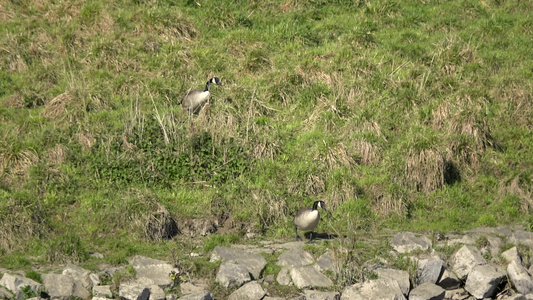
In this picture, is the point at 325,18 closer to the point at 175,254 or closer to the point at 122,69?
the point at 122,69

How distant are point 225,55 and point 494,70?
19.2ft

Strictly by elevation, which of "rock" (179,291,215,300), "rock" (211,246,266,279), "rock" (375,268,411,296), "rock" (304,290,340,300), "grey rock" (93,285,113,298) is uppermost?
"rock" (179,291,215,300)

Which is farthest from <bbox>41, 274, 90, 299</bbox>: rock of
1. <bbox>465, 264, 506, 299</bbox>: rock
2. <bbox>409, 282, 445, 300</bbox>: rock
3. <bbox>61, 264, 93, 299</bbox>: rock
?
<bbox>465, 264, 506, 299</bbox>: rock

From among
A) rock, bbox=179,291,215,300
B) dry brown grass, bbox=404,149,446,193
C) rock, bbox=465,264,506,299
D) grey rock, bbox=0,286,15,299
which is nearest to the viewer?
grey rock, bbox=0,286,15,299

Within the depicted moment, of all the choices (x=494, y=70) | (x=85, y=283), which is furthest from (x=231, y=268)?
(x=494, y=70)

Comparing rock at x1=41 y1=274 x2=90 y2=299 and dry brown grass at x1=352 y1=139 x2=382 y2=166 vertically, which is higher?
dry brown grass at x1=352 y1=139 x2=382 y2=166

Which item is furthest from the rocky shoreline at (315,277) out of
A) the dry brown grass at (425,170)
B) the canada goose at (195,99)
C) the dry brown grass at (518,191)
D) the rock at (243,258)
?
the canada goose at (195,99)

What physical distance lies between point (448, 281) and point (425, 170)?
289 cm

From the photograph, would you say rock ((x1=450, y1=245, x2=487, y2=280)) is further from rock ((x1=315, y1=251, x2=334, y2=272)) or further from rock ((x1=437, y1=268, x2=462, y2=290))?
rock ((x1=315, y1=251, x2=334, y2=272))

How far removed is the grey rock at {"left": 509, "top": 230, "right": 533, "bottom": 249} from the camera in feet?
39.3

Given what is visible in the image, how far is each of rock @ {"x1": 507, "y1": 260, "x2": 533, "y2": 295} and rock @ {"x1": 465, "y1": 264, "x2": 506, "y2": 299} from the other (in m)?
0.16

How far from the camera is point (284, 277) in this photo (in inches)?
414

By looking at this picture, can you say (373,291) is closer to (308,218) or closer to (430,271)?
(430,271)

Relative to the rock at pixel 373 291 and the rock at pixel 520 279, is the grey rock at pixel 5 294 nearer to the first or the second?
the rock at pixel 373 291
